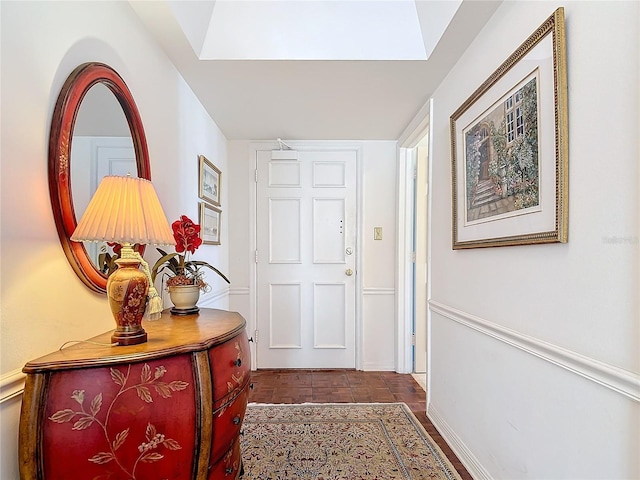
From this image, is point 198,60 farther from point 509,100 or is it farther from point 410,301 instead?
point 410,301

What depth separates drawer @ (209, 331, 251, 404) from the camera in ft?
3.39

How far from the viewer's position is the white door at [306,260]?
315 centimetres

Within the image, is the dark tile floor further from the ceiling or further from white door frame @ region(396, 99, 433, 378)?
the ceiling

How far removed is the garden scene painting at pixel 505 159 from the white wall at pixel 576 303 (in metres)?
0.15

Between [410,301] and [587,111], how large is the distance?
2.28 meters

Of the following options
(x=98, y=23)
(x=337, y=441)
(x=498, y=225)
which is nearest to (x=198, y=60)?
(x=98, y=23)

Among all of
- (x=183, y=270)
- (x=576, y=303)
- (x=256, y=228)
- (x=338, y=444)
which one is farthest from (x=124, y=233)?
(x=256, y=228)

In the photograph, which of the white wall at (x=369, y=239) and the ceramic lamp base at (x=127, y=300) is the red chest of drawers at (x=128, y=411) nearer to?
the ceramic lamp base at (x=127, y=300)

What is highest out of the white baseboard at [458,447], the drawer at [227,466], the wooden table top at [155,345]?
the wooden table top at [155,345]

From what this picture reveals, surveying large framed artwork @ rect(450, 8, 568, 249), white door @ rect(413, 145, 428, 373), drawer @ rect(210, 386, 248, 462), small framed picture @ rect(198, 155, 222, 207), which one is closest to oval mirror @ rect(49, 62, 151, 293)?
drawer @ rect(210, 386, 248, 462)

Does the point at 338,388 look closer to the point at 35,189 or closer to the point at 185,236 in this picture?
the point at 185,236

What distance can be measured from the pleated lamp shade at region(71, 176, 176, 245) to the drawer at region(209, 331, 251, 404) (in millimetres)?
396

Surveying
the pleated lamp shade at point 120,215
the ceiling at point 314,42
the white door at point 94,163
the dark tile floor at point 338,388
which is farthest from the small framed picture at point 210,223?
the pleated lamp shade at point 120,215

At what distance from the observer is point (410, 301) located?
3061mm
